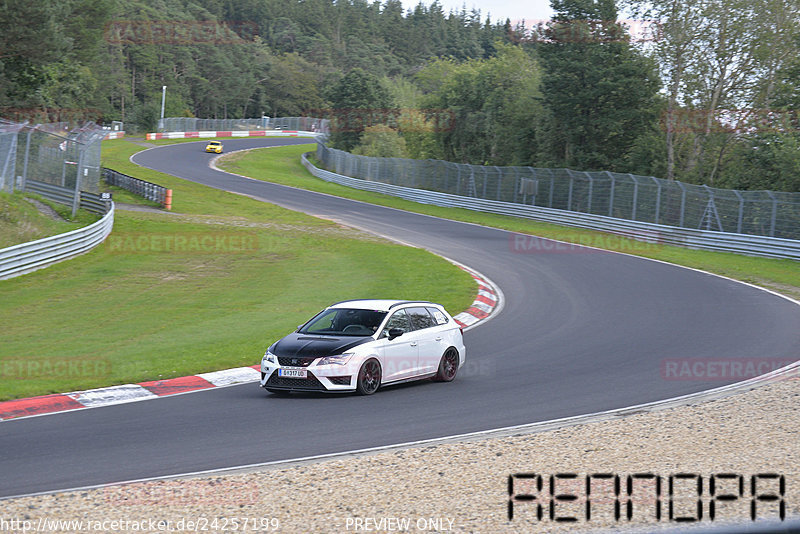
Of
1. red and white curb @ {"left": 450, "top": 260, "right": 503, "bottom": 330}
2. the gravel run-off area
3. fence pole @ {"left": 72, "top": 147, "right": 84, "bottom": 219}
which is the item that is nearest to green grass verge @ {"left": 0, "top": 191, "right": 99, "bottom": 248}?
fence pole @ {"left": 72, "top": 147, "right": 84, "bottom": 219}

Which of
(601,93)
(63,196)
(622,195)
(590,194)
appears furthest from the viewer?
(601,93)

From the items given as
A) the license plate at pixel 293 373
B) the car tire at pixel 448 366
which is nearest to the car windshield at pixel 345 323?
the license plate at pixel 293 373

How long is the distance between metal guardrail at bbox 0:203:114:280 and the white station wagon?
13.7 metres

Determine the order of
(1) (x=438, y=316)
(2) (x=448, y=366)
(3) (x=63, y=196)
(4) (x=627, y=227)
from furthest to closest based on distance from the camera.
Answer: (4) (x=627, y=227) < (3) (x=63, y=196) < (1) (x=438, y=316) < (2) (x=448, y=366)

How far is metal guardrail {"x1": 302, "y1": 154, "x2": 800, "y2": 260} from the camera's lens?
32.3 meters

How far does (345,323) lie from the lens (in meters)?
13.5

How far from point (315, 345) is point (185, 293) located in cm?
1107

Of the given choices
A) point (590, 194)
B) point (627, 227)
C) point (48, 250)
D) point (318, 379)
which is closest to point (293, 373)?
point (318, 379)

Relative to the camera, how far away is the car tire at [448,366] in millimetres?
13820

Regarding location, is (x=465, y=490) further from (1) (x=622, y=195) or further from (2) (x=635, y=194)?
(1) (x=622, y=195)

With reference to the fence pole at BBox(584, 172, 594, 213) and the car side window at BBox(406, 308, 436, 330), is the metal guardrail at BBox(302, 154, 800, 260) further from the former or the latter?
the car side window at BBox(406, 308, 436, 330)

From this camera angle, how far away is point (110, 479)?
8.13 metres

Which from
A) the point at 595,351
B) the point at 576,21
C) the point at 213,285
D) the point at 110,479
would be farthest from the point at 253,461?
the point at 576,21

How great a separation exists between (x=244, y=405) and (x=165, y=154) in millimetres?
73049
